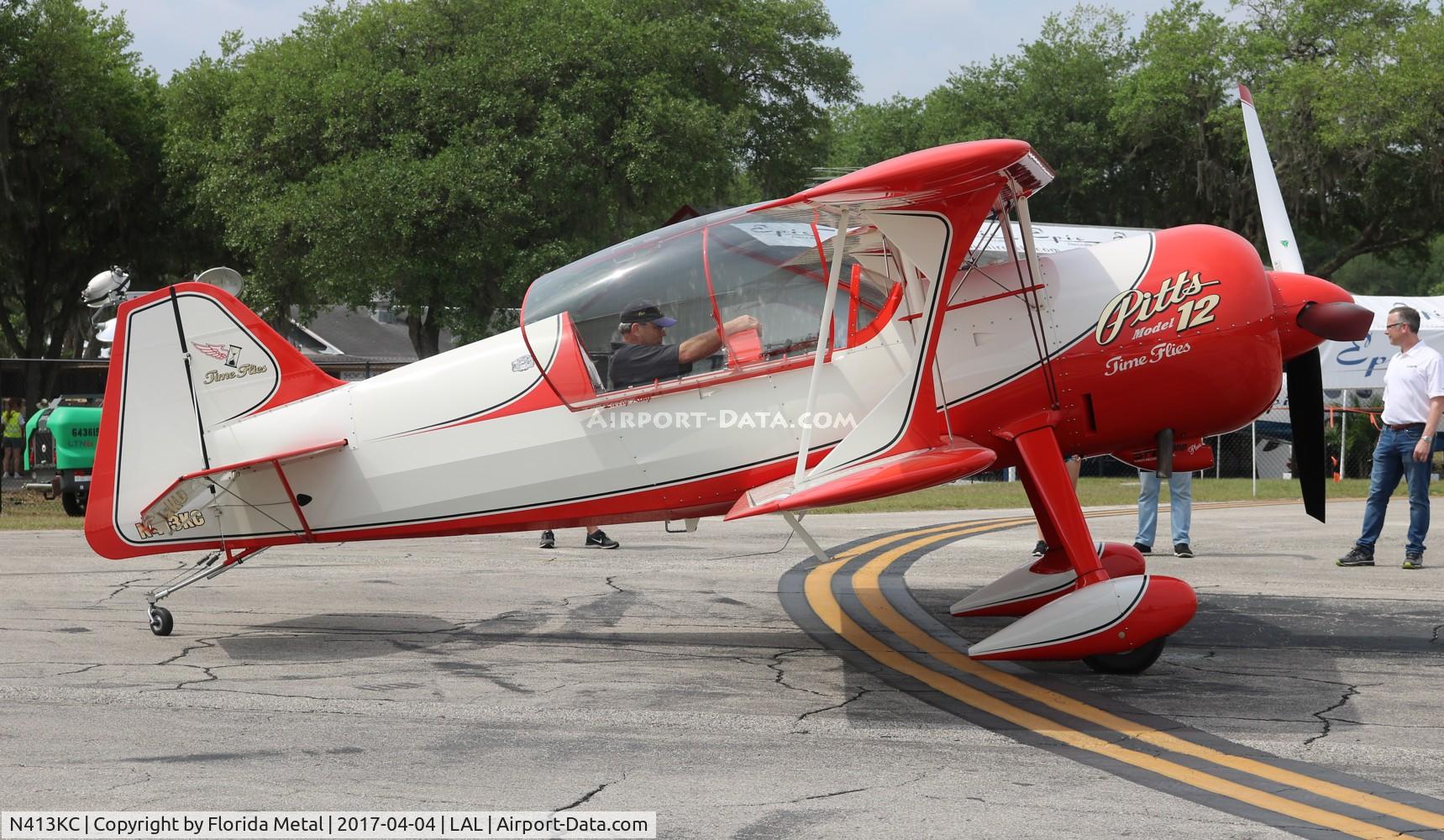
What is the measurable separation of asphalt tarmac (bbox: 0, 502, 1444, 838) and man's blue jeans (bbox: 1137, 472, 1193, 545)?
1.62ft

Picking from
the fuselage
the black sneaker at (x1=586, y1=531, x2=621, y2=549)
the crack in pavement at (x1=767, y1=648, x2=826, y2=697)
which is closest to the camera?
the crack in pavement at (x1=767, y1=648, x2=826, y2=697)

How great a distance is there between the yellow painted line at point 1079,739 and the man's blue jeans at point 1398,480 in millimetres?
5260

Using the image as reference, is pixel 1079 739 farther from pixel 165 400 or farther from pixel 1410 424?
pixel 1410 424

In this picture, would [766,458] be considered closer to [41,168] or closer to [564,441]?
[564,441]

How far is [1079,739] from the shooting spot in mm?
5500

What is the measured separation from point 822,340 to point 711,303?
0.78 m

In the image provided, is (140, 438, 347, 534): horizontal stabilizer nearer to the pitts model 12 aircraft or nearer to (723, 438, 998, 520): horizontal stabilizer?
the pitts model 12 aircraft

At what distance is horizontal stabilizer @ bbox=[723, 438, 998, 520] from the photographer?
6.34 metres

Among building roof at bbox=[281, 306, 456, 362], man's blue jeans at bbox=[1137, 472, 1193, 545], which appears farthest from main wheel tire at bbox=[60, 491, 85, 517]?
building roof at bbox=[281, 306, 456, 362]

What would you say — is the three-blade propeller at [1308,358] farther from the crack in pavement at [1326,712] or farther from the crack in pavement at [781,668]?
the crack in pavement at [781,668]

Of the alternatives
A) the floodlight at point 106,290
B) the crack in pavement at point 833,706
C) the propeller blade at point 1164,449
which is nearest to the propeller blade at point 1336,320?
the propeller blade at point 1164,449

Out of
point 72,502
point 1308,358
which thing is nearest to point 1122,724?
point 1308,358

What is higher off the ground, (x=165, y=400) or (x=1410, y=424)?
(x=165, y=400)

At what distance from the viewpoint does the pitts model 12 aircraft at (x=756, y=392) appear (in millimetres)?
7086
